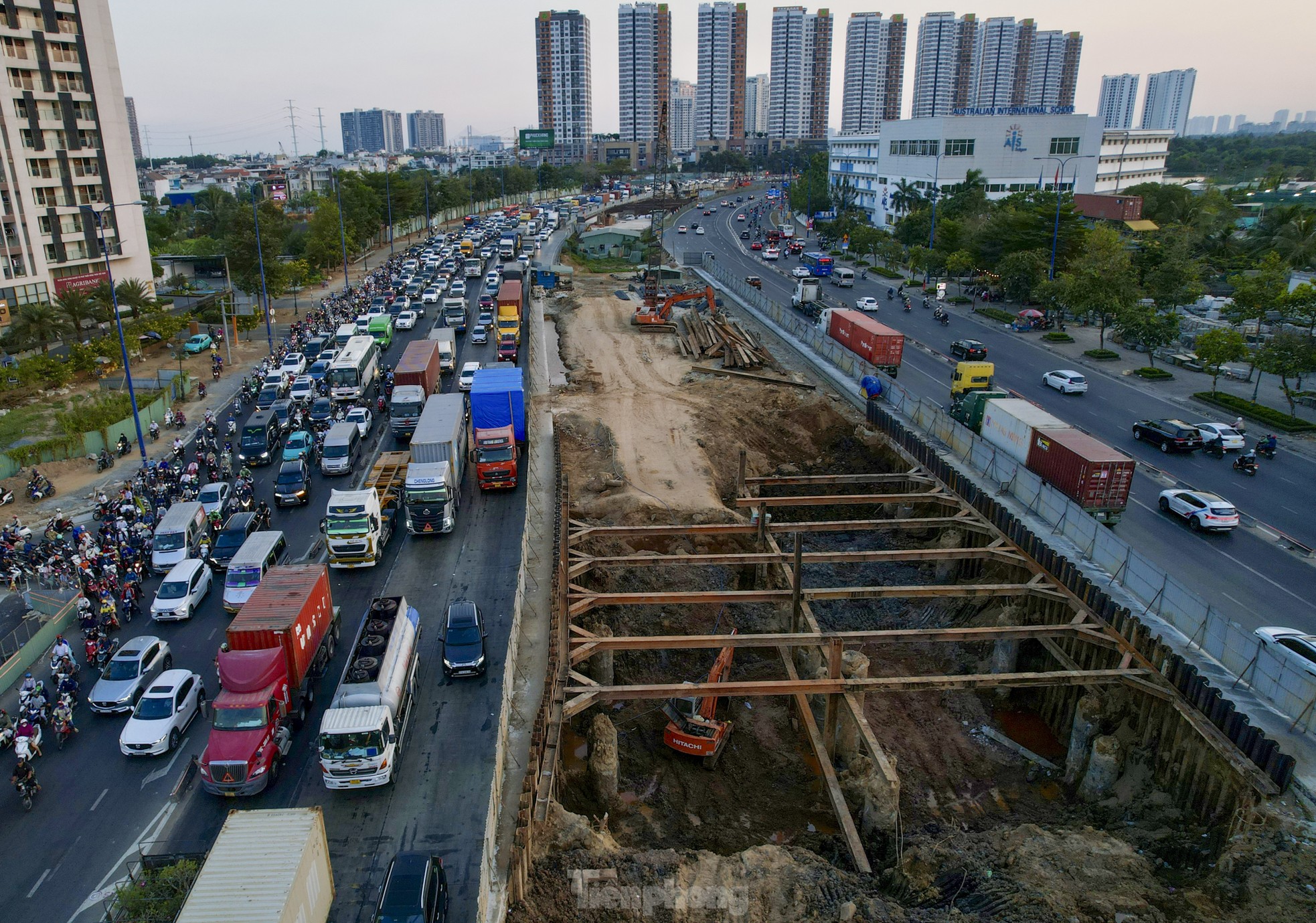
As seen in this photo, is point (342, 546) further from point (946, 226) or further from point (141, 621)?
point (946, 226)

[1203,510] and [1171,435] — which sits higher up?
[1171,435]

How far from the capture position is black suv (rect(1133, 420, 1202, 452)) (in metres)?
39.3

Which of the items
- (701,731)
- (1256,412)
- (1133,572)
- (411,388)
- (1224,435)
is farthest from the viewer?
(411,388)

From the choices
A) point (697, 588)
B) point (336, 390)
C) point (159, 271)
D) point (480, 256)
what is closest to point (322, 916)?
point (697, 588)

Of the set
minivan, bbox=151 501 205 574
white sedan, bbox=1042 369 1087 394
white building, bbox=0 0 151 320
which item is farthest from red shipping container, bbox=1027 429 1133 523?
white building, bbox=0 0 151 320

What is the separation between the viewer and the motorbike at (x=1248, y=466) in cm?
3688

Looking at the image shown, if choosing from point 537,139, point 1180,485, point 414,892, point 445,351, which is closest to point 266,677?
point 414,892

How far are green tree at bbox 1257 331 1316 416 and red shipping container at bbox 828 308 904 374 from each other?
18.4m

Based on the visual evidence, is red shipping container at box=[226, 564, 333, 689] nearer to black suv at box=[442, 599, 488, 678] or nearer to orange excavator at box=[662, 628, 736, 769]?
black suv at box=[442, 599, 488, 678]

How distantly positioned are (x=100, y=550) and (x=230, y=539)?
4.77 meters

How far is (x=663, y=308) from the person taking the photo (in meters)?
69.3

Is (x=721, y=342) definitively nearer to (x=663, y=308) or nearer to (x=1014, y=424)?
(x=663, y=308)

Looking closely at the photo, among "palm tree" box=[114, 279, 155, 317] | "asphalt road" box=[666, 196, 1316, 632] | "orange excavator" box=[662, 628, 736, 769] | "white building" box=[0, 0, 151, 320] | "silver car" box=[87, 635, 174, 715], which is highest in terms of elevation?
"white building" box=[0, 0, 151, 320]

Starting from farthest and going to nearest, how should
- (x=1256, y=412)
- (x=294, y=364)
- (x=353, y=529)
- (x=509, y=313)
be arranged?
(x=509, y=313), (x=294, y=364), (x=1256, y=412), (x=353, y=529)
